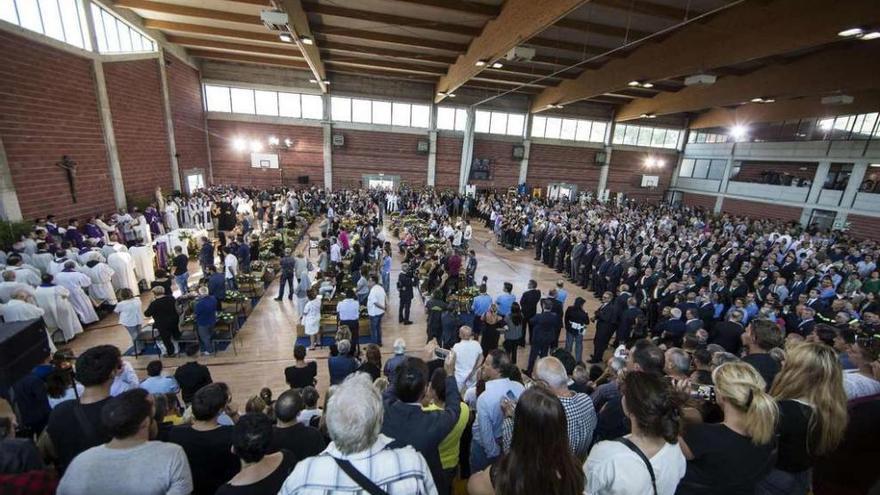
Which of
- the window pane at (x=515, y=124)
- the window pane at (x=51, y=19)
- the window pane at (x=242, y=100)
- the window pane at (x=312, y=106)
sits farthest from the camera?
the window pane at (x=515, y=124)

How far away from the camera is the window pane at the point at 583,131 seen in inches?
989

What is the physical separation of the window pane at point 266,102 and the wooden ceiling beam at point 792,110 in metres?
25.7

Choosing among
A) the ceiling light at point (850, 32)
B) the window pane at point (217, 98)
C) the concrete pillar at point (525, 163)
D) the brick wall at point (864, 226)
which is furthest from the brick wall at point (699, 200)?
the window pane at point (217, 98)

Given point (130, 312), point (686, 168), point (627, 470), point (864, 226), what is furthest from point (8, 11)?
point (686, 168)

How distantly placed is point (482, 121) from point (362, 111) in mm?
7601

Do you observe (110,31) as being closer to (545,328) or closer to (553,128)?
(545,328)

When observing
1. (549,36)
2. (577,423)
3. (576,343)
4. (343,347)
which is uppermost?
(549,36)

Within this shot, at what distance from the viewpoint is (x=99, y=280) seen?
752 centimetres

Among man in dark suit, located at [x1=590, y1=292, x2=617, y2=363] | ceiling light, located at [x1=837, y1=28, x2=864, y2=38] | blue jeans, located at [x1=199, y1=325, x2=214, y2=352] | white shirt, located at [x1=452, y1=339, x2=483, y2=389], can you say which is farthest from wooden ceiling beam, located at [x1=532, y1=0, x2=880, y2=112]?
blue jeans, located at [x1=199, y1=325, x2=214, y2=352]

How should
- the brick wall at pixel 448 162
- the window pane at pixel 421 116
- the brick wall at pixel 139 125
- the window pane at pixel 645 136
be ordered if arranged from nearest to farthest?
the brick wall at pixel 139 125 < the window pane at pixel 421 116 < the brick wall at pixel 448 162 < the window pane at pixel 645 136

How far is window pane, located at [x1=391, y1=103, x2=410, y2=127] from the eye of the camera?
71.6 feet

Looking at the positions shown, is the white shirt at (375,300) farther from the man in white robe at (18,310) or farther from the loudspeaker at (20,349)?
the man in white robe at (18,310)

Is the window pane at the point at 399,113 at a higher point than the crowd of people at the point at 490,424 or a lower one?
higher

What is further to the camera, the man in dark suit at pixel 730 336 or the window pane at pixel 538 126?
the window pane at pixel 538 126
